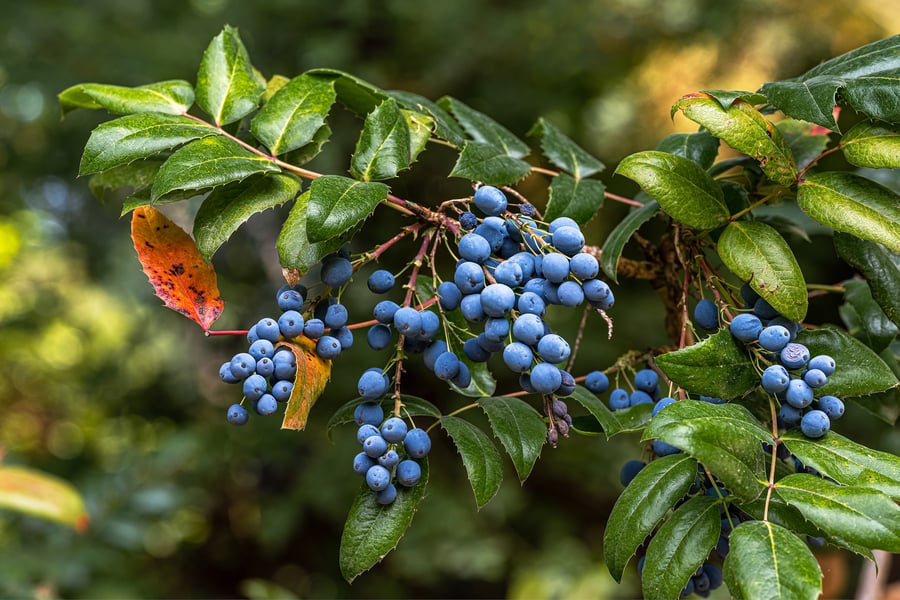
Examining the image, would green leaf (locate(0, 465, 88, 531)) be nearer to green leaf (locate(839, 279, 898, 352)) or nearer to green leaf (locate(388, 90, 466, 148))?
green leaf (locate(388, 90, 466, 148))

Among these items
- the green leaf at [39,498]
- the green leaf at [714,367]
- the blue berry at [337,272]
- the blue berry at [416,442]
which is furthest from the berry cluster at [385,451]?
the green leaf at [39,498]

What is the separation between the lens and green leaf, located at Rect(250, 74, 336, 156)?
698 millimetres

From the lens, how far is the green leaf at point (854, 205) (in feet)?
2.00

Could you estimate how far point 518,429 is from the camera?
67 centimetres

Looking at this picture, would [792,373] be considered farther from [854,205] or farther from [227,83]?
[227,83]

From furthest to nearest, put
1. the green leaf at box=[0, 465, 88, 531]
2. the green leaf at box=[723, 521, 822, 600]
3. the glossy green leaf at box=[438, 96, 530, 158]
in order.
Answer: the green leaf at box=[0, 465, 88, 531] → the glossy green leaf at box=[438, 96, 530, 158] → the green leaf at box=[723, 521, 822, 600]

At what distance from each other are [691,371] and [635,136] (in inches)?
86.5

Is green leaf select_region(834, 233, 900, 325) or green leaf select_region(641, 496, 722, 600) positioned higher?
green leaf select_region(834, 233, 900, 325)

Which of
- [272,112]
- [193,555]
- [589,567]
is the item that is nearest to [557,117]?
[589,567]

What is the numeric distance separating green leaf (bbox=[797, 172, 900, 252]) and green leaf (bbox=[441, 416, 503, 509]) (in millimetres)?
347

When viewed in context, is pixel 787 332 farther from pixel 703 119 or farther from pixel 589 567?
pixel 589 567

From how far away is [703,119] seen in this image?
62 cm

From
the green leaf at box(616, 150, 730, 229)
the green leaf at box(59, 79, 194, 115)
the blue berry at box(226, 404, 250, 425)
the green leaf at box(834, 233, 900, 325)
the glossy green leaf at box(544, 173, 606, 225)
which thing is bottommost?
the blue berry at box(226, 404, 250, 425)

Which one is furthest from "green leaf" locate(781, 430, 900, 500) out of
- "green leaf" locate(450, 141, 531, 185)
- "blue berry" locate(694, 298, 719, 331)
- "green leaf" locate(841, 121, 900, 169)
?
"green leaf" locate(450, 141, 531, 185)
